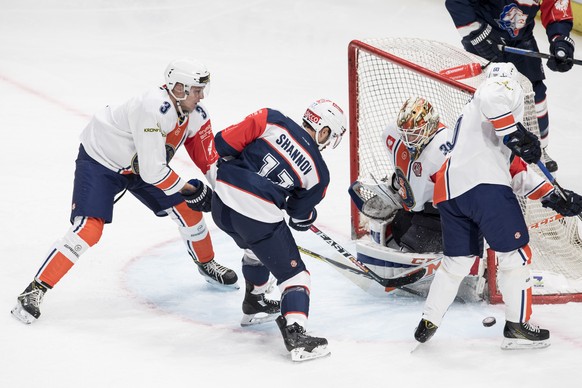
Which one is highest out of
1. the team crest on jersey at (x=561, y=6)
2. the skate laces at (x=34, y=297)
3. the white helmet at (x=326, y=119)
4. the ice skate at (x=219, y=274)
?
the team crest on jersey at (x=561, y=6)

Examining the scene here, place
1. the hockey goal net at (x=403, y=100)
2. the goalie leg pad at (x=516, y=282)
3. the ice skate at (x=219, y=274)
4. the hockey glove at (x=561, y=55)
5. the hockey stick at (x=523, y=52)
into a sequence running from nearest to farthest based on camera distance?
the goalie leg pad at (x=516, y=282) < the ice skate at (x=219, y=274) < the hockey goal net at (x=403, y=100) < the hockey stick at (x=523, y=52) < the hockey glove at (x=561, y=55)

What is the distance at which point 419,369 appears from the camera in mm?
3229

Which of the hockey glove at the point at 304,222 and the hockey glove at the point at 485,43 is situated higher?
the hockey glove at the point at 485,43

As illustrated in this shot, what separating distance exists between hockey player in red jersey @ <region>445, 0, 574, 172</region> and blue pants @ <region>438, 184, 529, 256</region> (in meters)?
1.64

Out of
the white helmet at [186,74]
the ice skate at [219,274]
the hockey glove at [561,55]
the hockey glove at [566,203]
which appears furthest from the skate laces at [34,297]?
the hockey glove at [561,55]

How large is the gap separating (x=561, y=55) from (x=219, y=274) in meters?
2.04

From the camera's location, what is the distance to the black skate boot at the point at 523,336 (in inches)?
131

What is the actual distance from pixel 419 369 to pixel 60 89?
4252 mm

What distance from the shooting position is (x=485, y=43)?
15.4 feet

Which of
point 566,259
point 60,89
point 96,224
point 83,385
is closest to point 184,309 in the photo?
point 96,224

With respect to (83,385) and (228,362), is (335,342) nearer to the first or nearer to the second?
(228,362)

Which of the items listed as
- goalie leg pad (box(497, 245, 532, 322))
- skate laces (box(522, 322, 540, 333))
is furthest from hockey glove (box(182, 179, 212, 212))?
skate laces (box(522, 322, 540, 333))

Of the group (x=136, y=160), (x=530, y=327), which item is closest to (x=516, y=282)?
(x=530, y=327)

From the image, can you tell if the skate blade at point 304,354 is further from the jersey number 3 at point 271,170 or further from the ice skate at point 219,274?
the ice skate at point 219,274
